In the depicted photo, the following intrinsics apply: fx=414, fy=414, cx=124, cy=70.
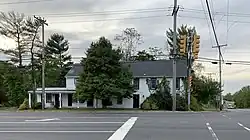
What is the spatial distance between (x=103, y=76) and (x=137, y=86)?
8.98m

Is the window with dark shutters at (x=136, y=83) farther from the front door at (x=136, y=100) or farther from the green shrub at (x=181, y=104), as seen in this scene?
the green shrub at (x=181, y=104)

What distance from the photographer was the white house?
55438 mm

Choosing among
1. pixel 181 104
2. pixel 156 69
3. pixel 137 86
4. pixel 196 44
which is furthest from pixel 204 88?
pixel 196 44

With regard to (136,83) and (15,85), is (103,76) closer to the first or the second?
(136,83)

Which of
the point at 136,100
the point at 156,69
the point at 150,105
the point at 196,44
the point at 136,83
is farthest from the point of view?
the point at 156,69

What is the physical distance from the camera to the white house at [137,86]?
182ft

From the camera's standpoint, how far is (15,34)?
62.0 metres

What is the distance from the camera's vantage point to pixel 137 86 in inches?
2227

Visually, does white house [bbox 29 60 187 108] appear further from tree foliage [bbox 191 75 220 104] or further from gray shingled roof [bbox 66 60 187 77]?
tree foliage [bbox 191 75 220 104]

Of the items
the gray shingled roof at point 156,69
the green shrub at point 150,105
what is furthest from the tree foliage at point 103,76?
the gray shingled roof at point 156,69

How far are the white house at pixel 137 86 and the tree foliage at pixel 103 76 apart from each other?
13.6ft

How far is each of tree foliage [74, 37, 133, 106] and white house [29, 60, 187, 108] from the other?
416cm

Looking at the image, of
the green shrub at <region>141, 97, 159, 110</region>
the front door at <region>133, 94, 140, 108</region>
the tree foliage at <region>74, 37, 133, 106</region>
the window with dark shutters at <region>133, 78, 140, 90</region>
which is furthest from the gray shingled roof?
the green shrub at <region>141, 97, 159, 110</region>

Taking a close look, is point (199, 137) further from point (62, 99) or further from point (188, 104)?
point (62, 99)
